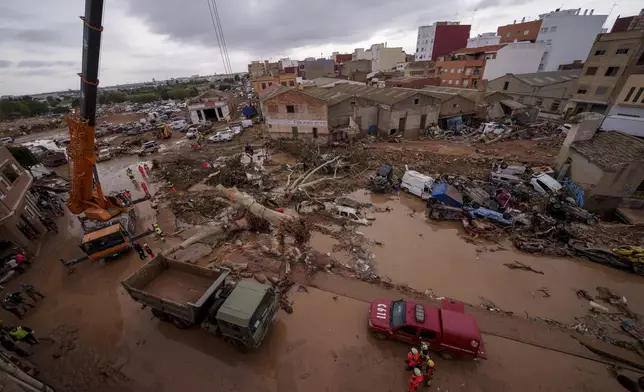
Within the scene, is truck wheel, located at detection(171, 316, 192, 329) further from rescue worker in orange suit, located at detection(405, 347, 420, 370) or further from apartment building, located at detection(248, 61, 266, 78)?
apartment building, located at detection(248, 61, 266, 78)

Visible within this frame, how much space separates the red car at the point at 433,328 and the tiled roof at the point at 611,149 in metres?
14.9

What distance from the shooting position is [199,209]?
17.3 meters

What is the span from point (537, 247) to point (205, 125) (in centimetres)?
4343

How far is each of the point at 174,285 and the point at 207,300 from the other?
260 centimetres

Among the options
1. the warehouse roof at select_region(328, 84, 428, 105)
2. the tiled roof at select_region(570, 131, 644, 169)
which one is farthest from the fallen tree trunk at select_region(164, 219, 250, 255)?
the warehouse roof at select_region(328, 84, 428, 105)

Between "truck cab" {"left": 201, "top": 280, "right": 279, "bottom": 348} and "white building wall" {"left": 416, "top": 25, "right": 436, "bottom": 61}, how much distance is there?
302ft

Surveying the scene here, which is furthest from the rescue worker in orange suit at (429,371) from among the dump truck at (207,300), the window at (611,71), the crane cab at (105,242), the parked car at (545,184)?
the window at (611,71)

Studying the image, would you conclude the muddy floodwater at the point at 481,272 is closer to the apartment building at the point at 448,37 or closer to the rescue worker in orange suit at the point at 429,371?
the rescue worker in orange suit at the point at 429,371

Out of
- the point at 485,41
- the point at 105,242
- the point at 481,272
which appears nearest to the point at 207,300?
the point at 105,242

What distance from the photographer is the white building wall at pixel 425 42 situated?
78.4 m

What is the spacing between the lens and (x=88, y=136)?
11570 mm

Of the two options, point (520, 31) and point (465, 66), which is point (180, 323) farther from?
point (520, 31)

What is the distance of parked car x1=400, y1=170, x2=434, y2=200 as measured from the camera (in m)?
17.8

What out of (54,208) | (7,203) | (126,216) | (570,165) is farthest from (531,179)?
(54,208)
